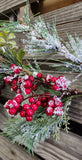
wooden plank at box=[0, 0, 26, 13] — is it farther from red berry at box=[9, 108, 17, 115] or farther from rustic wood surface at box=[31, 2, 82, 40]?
red berry at box=[9, 108, 17, 115]

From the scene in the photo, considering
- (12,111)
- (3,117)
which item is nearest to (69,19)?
(12,111)

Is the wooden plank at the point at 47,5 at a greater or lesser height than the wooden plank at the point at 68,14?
greater

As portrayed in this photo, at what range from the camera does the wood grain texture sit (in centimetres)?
39

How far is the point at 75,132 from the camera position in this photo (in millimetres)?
451

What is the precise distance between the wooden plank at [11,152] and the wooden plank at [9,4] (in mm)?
573

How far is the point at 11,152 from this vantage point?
0.53 metres

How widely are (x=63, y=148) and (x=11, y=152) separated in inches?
9.3

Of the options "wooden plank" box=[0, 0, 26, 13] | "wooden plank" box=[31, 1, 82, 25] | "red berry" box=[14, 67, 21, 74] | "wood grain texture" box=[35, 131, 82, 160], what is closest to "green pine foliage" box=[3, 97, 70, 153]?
"wood grain texture" box=[35, 131, 82, 160]

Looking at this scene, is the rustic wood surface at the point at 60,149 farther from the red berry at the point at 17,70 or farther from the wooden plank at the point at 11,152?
the red berry at the point at 17,70

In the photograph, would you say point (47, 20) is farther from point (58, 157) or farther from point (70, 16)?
point (58, 157)

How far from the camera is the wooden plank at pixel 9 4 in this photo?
54cm

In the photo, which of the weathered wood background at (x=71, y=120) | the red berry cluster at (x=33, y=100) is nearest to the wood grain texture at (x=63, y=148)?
the weathered wood background at (x=71, y=120)

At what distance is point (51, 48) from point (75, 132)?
0.31 metres

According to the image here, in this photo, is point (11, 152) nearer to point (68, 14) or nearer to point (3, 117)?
point (3, 117)
